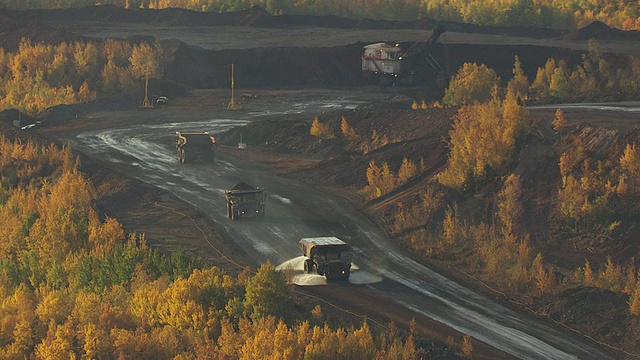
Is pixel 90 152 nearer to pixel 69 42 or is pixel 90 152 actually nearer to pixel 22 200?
pixel 22 200

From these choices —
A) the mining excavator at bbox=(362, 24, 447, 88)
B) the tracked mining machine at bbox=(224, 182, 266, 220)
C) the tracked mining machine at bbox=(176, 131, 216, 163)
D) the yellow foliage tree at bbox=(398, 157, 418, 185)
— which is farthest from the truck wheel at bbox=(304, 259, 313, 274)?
the mining excavator at bbox=(362, 24, 447, 88)

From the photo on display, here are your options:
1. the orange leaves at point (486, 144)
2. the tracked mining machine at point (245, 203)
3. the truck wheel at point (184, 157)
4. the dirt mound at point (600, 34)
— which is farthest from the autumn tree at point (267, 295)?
the dirt mound at point (600, 34)

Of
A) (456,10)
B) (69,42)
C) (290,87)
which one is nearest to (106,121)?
(290,87)

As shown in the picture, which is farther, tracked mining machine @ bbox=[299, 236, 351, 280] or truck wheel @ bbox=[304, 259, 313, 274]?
truck wheel @ bbox=[304, 259, 313, 274]

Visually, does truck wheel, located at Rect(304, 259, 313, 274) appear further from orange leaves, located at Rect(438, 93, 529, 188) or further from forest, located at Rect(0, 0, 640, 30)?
forest, located at Rect(0, 0, 640, 30)

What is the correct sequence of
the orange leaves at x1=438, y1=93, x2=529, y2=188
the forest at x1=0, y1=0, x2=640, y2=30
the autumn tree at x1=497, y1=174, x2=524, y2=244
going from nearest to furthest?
the autumn tree at x1=497, y1=174, x2=524, y2=244 < the orange leaves at x1=438, y1=93, x2=529, y2=188 < the forest at x1=0, y1=0, x2=640, y2=30

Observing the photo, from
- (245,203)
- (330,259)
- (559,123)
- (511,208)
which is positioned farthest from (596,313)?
(245,203)

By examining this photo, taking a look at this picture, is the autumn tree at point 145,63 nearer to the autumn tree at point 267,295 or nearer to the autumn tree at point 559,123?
the autumn tree at point 559,123
